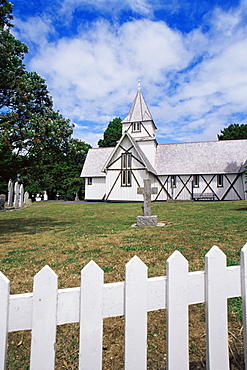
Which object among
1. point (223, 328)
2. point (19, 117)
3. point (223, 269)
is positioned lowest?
point (223, 328)

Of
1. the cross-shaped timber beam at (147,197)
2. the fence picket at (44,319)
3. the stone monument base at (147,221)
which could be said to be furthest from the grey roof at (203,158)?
the fence picket at (44,319)

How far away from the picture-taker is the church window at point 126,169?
28.9 meters

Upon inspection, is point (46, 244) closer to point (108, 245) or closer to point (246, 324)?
point (108, 245)

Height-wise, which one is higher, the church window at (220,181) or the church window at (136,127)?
the church window at (136,127)

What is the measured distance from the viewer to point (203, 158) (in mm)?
29781

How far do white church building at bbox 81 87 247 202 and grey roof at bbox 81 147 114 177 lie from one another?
2.42ft

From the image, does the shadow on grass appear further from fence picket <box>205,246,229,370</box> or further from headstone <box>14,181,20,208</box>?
headstone <box>14,181,20,208</box>

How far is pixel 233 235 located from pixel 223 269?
5666mm

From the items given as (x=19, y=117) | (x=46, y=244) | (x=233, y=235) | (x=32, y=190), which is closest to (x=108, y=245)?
(x=46, y=244)

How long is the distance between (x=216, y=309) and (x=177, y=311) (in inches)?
11.8

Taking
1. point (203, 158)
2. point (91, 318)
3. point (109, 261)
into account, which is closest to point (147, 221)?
point (109, 261)

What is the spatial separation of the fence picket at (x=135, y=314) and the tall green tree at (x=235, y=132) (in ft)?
173

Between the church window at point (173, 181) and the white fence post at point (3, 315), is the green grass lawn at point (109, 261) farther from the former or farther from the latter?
the church window at point (173, 181)

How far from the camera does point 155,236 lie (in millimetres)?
7184
